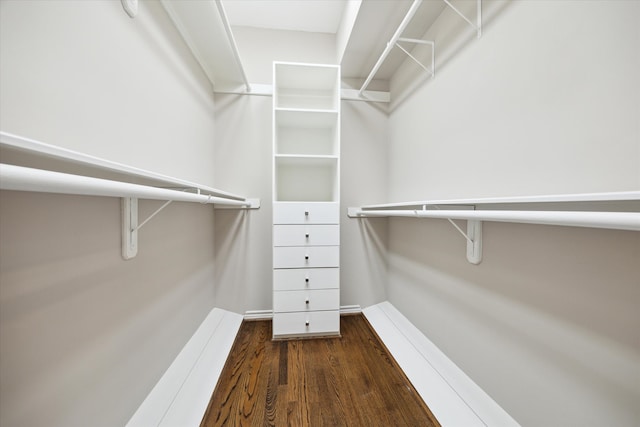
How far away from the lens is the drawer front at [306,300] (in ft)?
5.57

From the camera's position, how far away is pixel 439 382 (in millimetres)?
1183

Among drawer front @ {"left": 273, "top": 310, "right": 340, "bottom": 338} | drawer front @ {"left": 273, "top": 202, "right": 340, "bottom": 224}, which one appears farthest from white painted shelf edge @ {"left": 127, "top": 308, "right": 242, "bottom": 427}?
drawer front @ {"left": 273, "top": 202, "right": 340, "bottom": 224}

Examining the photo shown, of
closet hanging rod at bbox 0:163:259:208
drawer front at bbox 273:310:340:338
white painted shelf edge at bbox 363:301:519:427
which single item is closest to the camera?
closet hanging rod at bbox 0:163:259:208

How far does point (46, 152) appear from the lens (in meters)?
0.39

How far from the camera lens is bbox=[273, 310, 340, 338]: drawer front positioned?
1683 mm

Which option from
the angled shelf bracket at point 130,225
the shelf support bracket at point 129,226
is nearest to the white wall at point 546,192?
the angled shelf bracket at point 130,225

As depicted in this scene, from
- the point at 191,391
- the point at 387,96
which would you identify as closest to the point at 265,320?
the point at 191,391

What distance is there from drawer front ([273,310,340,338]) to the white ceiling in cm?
227

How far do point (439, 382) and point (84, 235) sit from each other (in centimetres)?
157

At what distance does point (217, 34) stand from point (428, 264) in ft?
6.07

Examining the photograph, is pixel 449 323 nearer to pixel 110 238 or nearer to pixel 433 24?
pixel 110 238

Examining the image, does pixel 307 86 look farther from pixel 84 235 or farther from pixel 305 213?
pixel 84 235

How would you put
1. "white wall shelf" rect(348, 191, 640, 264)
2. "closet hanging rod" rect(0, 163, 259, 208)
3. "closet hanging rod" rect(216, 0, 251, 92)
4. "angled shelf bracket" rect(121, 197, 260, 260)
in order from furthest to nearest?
1. "closet hanging rod" rect(216, 0, 251, 92)
2. "angled shelf bracket" rect(121, 197, 260, 260)
3. "white wall shelf" rect(348, 191, 640, 264)
4. "closet hanging rod" rect(0, 163, 259, 208)

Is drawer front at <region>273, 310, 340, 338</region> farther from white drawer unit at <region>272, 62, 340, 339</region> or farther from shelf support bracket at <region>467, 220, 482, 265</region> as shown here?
shelf support bracket at <region>467, 220, 482, 265</region>
